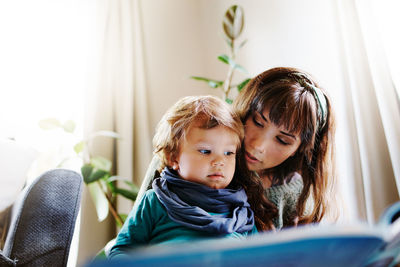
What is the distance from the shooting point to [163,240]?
771mm

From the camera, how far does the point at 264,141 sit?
3.26 feet

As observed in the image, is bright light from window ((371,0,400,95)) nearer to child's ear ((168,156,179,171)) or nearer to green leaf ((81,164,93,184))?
child's ear ((168,156,179,171))

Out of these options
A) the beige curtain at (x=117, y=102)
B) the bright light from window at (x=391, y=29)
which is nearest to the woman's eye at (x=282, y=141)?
the bright light from window at (x=391, y=29)

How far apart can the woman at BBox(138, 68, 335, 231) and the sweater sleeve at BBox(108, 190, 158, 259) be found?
15cm

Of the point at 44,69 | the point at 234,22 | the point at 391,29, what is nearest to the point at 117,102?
the point at 44,69

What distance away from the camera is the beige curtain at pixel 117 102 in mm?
2023

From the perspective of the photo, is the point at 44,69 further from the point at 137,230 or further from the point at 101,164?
the point at 137,230

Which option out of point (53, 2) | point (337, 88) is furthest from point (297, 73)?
point (53, 2)

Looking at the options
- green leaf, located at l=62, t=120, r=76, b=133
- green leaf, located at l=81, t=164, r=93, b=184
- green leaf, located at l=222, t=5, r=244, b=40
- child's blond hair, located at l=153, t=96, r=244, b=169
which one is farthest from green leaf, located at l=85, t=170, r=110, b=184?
green leaf, located at l=222, t=5, r=244, b=40

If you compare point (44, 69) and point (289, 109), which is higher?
point (44, 69)

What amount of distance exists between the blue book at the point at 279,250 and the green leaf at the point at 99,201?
1.32 metres

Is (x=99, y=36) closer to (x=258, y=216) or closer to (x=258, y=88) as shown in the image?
(x=258, y=88)

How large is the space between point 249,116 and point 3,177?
89 cm

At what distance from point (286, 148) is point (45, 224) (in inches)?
27.9
